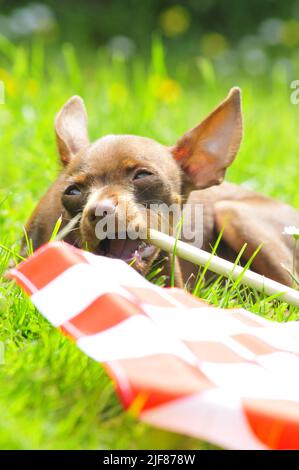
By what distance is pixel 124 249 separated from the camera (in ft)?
10.3

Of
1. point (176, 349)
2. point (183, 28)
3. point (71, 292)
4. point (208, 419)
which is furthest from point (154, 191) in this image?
point (183, 28)

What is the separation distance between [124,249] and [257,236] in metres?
0.90

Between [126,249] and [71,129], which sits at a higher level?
[71,129]

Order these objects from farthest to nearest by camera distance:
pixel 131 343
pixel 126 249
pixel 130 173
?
pixel 130 173 → pixel 126 249 → pixel 131 343

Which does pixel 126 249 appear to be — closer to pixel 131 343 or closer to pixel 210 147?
pixel 210 147

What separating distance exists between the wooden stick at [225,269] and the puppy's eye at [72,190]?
36 centimetres

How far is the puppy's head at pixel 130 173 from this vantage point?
9.89ft

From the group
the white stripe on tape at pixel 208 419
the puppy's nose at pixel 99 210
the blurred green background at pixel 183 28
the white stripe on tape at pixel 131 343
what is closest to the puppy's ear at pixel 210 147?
the puppy's nose at pixel 99 210

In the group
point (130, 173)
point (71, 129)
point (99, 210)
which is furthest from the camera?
point (71, 129)

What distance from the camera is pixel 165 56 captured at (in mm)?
9773

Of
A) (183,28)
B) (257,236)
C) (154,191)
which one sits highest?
(154,191)

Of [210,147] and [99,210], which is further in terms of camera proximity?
[210,147]

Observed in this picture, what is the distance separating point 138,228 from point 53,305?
2.32 ft

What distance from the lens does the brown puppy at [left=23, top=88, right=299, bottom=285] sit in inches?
123
